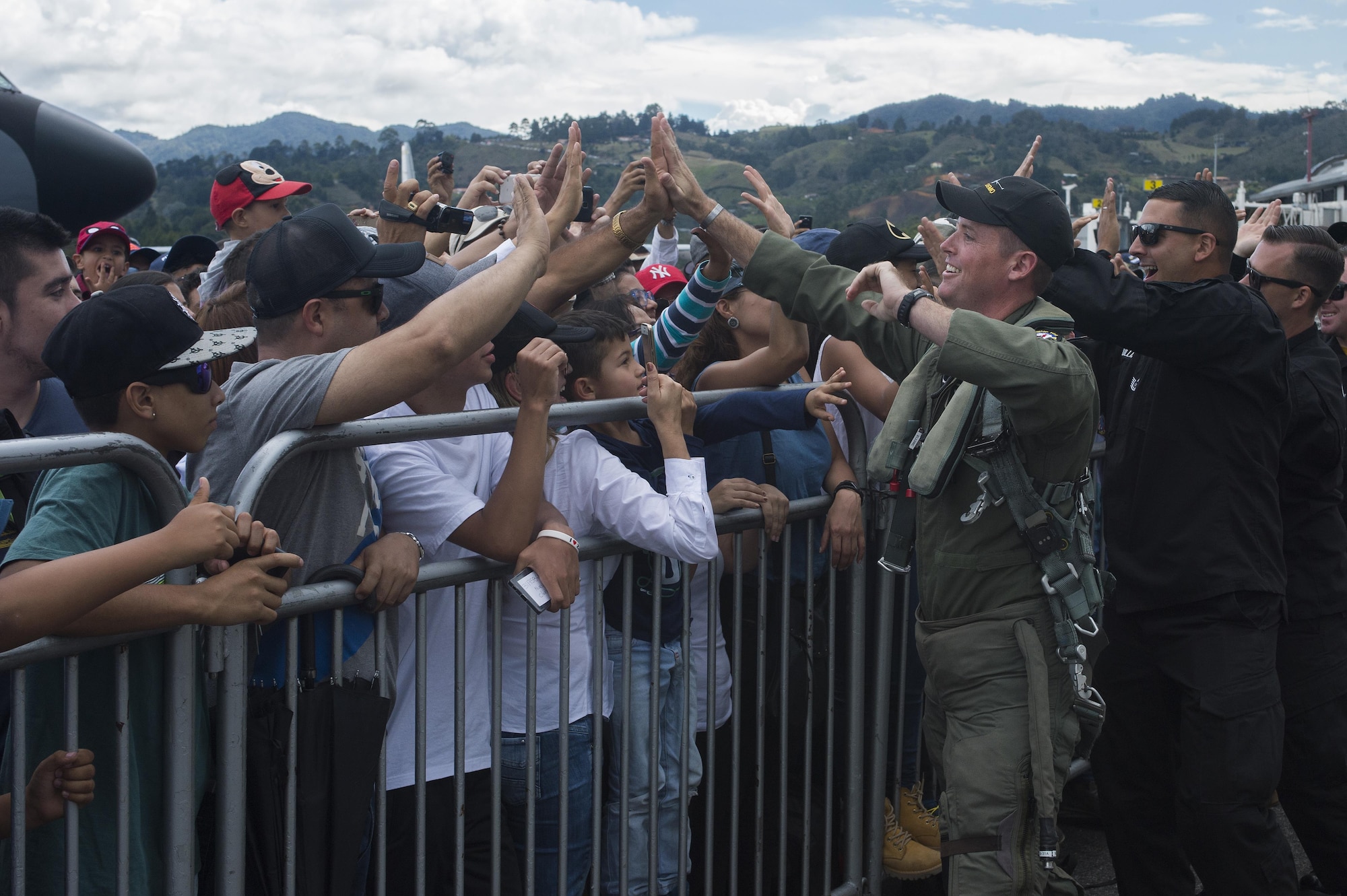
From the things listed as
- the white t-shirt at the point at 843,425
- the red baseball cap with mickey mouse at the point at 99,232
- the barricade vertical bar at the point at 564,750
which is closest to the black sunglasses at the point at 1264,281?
the white t-shirt at the point at 843,425

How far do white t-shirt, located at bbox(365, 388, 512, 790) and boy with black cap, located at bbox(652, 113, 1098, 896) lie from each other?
121 centimetres

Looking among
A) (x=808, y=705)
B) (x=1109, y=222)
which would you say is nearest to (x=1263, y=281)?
(x=1109, y=222)

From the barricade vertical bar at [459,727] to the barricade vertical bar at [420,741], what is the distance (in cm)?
8

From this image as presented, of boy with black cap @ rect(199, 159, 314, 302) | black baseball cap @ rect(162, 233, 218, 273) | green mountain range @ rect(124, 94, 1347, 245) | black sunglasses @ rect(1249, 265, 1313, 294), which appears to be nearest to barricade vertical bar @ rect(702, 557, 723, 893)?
black sunglasses @ rect(1249, 265, 1313, 294)

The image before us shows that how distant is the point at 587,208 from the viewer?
12.2 feet

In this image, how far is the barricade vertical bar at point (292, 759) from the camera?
2.14 meters

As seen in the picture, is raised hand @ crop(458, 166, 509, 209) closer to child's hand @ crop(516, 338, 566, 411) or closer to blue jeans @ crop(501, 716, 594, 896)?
child's hand @ crop(516, 338, 566, 411)

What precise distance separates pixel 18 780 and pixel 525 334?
5.21ft

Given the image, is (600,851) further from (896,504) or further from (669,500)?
(896,504)

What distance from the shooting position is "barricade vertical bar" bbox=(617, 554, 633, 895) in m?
2.78

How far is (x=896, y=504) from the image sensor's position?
3262 millimetres

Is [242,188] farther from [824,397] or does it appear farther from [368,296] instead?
[824,397]

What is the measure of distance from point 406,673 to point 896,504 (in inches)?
61.4

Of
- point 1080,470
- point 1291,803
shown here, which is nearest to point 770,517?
point 1080,470
